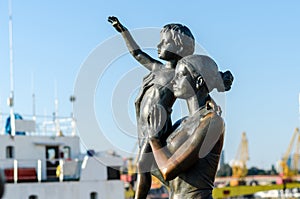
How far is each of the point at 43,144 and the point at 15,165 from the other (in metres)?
2.93

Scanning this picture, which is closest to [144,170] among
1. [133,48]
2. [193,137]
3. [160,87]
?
[160,87]

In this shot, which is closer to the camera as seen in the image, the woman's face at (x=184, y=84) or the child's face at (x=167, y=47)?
the woman's face at (x=184, y=84)

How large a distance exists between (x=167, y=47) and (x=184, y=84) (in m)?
0.93

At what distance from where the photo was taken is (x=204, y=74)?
5.32 metres

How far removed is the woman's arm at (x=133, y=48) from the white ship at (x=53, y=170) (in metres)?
19.7

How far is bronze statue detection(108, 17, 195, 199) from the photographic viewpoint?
6094 millimetres

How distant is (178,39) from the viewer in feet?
20.1

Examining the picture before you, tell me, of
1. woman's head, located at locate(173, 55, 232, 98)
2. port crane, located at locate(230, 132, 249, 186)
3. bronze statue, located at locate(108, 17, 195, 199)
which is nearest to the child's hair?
bronze statue, located at locate(108, 17, 195, 199)

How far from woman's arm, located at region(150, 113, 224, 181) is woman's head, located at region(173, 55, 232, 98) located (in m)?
0.31

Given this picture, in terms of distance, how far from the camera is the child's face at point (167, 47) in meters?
6.16

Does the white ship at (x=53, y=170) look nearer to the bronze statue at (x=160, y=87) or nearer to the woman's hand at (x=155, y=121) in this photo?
the bronze statue at (x=160, y=87)

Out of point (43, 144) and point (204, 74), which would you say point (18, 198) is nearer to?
point (43, 144)

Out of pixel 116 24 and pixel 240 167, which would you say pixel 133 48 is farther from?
pixel 240 167

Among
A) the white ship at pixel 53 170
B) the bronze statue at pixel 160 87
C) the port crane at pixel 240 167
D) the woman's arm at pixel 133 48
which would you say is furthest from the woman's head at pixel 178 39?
the port crane at pixel 240 167
